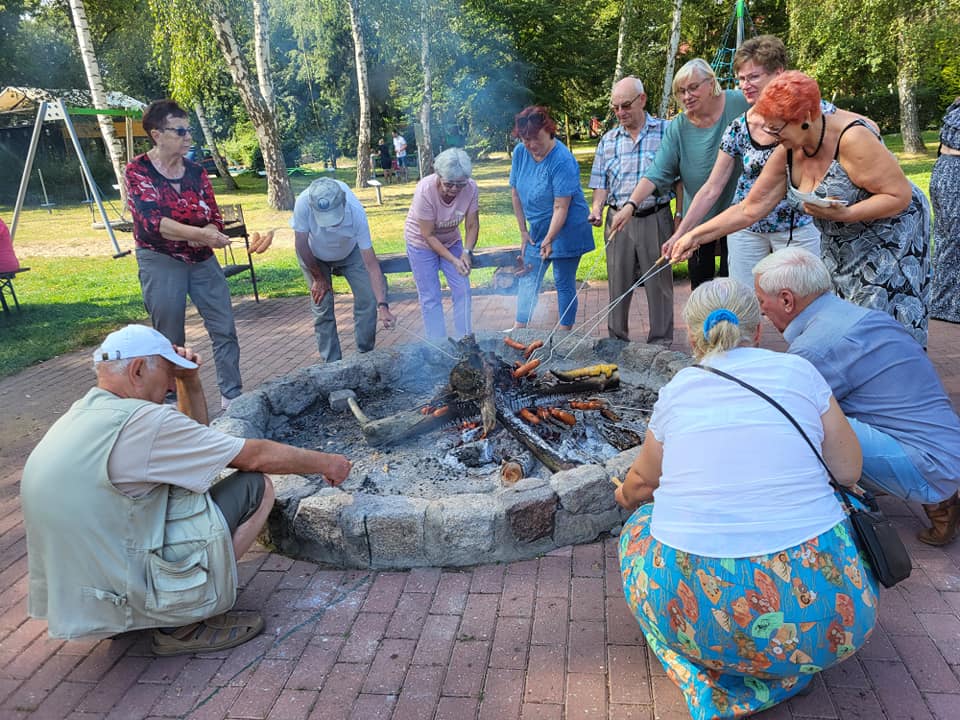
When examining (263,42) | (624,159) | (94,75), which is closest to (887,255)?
(624,159)

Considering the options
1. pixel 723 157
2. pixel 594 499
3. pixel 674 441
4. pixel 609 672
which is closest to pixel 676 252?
pixel 723 157

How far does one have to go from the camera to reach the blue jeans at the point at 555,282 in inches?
213

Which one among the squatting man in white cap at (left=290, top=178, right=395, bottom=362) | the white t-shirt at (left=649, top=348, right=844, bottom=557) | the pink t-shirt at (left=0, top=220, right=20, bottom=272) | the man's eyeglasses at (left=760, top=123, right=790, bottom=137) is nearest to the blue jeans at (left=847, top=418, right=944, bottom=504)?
the white t-shirt at (left=649, top=348, right=844, bottom=557)

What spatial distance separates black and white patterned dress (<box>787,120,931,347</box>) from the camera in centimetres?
293

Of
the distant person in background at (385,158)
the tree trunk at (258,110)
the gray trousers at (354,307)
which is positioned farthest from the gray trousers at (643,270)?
the distant person in background at (385,158)

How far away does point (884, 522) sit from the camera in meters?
1.98

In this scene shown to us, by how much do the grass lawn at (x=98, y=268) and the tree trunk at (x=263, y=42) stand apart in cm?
278

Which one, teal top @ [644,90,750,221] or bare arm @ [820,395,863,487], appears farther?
teal top @ [644,90,750,221]

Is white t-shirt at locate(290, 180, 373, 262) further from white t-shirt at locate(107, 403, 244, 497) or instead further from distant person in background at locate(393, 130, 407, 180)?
distant person in background at locate(393, 130, 407, 180)

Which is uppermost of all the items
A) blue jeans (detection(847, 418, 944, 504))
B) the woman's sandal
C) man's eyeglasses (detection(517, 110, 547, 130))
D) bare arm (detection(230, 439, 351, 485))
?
man's eyeglasses (detection(517, 110, 547, 130))

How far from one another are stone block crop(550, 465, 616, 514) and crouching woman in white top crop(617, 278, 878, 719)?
0.87 m

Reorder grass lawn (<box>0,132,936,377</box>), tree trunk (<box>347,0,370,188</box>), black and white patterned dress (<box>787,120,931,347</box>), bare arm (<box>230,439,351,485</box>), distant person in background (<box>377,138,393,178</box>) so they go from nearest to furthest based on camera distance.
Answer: bare arm (<box>230,439,351,485</box>) < black and white patterned dress (<box>787,120,931,347</box>) < grass lawn (<box>0,132,936,377</box>) < tree trunk (<box>347,0,370,188</box>) < distant person in background (<box>377,138,393,178</box>)

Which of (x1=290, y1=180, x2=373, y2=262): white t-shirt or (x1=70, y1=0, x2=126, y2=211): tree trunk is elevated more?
(x1=70, y1=0, x2=126, y2=211): tree trunk

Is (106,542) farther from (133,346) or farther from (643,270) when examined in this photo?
(643,270)
